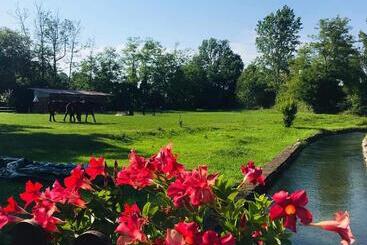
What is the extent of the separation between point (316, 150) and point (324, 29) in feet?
172

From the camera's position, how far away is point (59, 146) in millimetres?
17750

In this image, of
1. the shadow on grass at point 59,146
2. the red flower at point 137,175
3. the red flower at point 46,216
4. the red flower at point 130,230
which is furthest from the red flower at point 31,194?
the shadow on grass at point 59,146

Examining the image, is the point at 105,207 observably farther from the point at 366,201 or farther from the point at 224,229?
the point at 366,201

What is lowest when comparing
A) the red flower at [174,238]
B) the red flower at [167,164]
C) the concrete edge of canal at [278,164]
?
the concrete edge of canal at [278,164]

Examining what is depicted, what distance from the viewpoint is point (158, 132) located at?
25516 millimetres

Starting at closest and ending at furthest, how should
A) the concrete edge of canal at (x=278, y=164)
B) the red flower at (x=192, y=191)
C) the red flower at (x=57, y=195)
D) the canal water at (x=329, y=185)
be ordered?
1. the red flower at (x=192, y=191)
2. the red flower at (x=57, y=195)
3. the canal water at (x=329, y=185)
4. the concrete edge of canal at (x=278, y=164)

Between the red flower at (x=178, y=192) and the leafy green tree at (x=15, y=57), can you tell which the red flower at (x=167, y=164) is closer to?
the red flower at (x=178, y=192)

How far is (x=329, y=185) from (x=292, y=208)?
488 inches

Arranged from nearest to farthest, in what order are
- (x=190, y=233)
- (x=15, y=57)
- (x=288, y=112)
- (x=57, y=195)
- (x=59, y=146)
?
(x=190, y=233) < (x=57, y=195) < (x=59, y=146) < (x=288, y=112) < (x=15, y=57)

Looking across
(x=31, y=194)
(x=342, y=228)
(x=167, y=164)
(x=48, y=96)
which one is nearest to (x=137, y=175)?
(x=167, y=164)

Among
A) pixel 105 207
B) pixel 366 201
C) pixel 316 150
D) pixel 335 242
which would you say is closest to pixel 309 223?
→ pixel 105 207

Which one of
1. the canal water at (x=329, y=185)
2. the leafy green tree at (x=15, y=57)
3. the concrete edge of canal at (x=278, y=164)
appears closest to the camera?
the canal water at (x=329, y=185)

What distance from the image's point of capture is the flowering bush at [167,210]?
2609 mm

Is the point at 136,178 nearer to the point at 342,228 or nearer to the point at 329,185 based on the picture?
the point at 342,228
